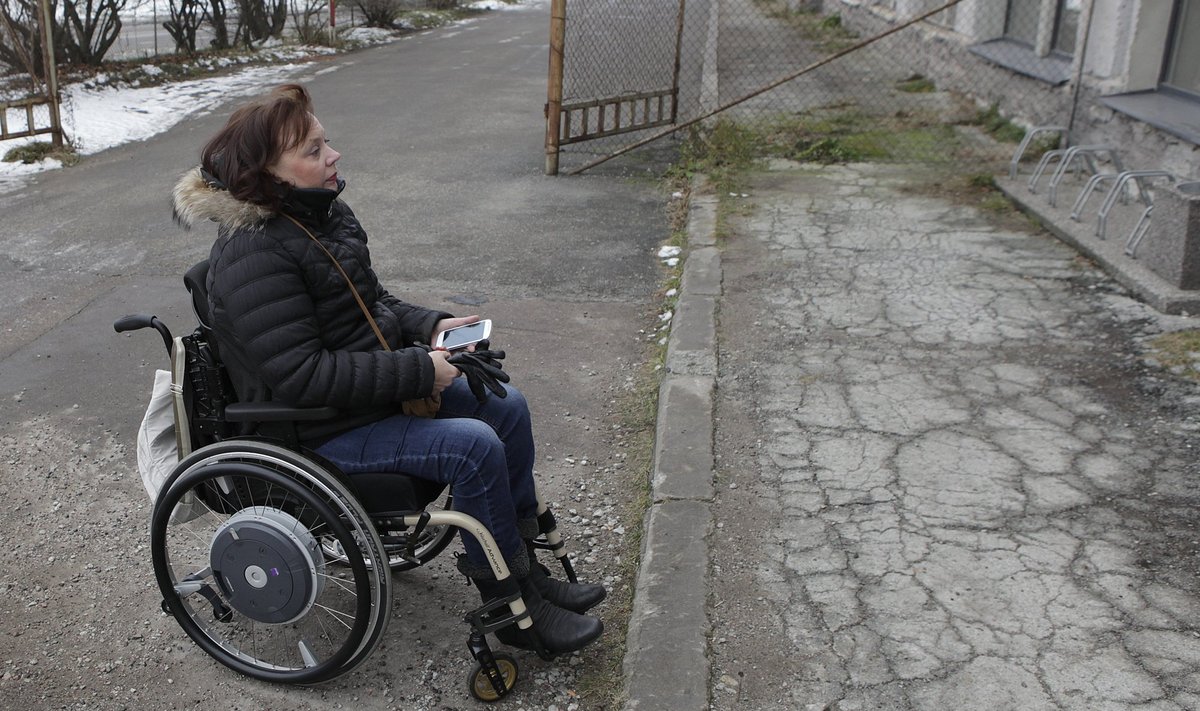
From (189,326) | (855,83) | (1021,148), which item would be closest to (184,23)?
(855,83)

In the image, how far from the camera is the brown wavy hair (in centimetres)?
259

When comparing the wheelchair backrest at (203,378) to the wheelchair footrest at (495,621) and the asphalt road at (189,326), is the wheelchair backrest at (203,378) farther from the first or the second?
the wheelchair footrest at (495,621)

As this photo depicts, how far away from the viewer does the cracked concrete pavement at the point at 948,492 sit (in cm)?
274

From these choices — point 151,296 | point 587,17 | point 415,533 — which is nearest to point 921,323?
point 415,533

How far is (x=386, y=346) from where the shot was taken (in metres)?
2.78

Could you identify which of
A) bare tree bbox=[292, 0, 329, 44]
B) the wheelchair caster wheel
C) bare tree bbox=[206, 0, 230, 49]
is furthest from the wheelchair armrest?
bare tree bbox=[292, 0, 329, 44]

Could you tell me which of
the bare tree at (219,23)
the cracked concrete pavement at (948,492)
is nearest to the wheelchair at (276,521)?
the cracked concrete pavement at (948,492)

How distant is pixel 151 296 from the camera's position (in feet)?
18.9

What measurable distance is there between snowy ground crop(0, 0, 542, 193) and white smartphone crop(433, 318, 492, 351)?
272 inches

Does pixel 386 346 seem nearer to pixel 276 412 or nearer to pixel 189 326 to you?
pixel 276 412

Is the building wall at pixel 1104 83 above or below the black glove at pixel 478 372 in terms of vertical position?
above

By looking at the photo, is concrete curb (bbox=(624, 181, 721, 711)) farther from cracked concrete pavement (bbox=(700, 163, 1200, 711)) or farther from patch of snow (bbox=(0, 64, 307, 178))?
patch of snow (bbox=(0, 64, 307, 178))

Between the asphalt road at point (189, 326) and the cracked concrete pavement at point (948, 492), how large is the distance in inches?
19.9

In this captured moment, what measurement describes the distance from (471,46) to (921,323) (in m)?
13.7
